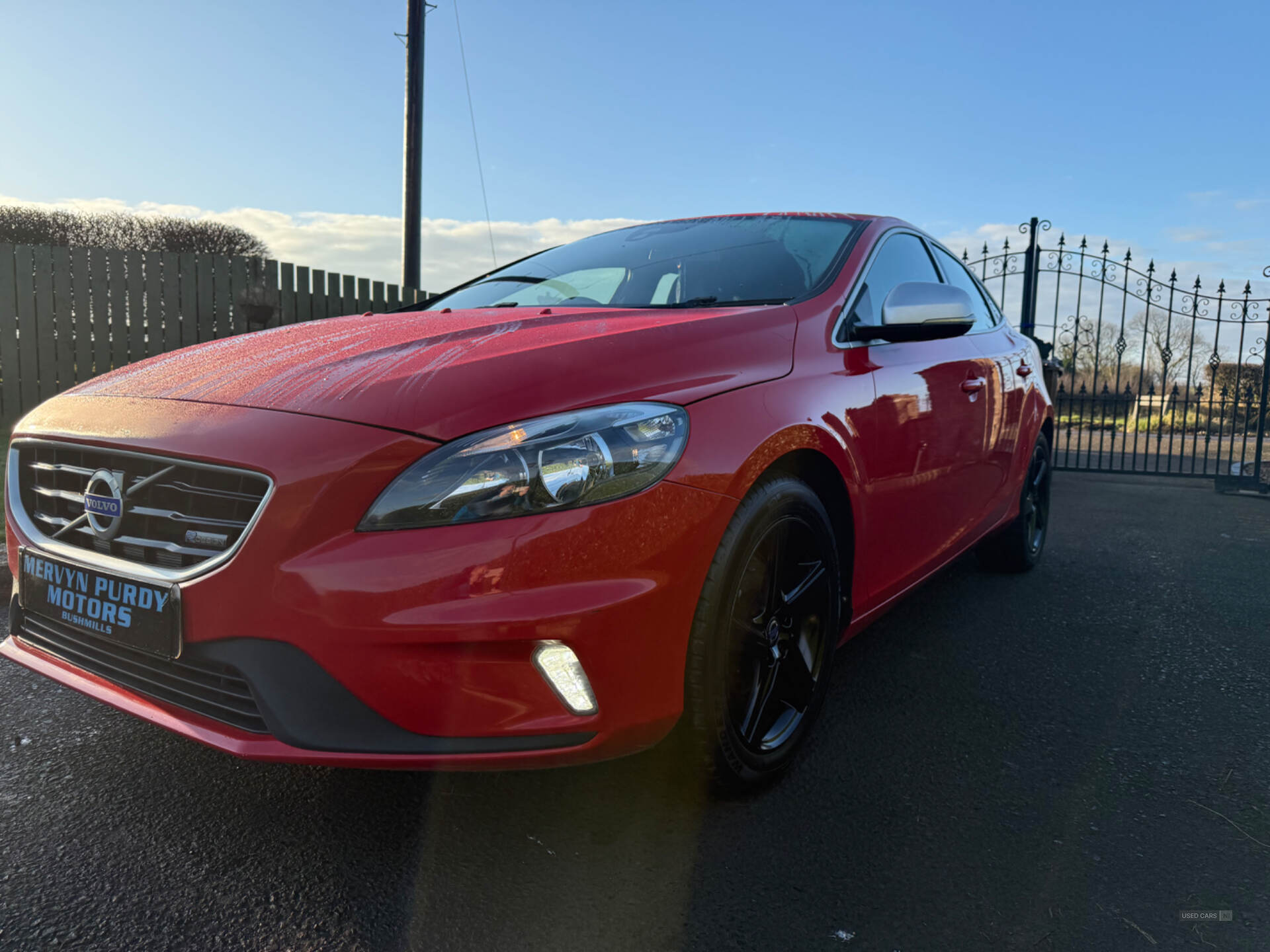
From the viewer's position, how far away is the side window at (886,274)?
8.35 feet

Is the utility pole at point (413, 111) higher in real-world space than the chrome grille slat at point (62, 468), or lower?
higher

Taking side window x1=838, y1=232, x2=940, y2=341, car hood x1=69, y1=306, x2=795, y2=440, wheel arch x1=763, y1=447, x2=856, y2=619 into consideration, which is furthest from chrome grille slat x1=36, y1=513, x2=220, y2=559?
side window x1=838, y1=232, x2=940, y2=341

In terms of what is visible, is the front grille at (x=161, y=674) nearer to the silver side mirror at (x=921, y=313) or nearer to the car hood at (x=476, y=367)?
the car hood at (x=476, y=367)

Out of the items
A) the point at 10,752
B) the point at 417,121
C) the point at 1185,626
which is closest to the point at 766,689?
the point at 10,752

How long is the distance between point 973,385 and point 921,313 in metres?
0.79

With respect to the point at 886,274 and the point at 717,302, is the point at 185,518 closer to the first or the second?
the point at 717,302

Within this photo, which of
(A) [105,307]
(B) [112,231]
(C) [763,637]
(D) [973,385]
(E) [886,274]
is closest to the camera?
(C) [763,637]

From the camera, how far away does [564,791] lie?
2.09 m

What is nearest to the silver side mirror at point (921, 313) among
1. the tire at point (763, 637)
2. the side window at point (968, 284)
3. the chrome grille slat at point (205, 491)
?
the tire at point (763, 637)

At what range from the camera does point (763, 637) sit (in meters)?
2.09

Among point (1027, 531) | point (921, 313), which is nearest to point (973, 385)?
point (921, 313)

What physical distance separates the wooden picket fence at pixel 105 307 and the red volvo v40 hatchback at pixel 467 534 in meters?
6.04

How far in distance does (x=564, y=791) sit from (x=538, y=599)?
0.74 metres

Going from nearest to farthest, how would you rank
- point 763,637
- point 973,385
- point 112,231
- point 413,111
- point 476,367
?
point 476,367 → point 763,637 → point 973,385 → point 413,111 → point 112,231
